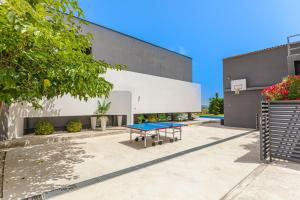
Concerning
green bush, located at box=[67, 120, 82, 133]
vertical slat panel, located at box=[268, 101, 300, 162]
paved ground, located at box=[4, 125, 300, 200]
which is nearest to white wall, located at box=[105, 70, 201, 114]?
green bush, located at box=[67, 120, 82, 133]

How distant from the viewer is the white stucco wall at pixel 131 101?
834cm

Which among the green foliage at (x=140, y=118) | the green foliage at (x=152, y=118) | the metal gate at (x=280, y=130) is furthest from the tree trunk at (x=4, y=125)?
the metal gate at (x=280, y=130)

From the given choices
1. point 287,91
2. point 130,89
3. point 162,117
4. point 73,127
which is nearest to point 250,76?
point 162,117

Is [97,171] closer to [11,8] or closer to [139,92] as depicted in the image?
[11,8]

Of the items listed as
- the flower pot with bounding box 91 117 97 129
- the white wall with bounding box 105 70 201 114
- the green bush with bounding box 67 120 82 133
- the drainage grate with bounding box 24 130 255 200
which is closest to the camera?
the drainage grate with bounding box 24 130 255 200

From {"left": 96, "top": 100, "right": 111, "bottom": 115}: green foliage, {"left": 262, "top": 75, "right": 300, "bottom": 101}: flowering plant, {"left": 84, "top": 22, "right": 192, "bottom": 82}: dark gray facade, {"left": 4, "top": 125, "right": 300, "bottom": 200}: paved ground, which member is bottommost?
{"left": 4, "top": 125, "right": 300, "bottom": 200}: paved ground

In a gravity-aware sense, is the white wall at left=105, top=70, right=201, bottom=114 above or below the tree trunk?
above

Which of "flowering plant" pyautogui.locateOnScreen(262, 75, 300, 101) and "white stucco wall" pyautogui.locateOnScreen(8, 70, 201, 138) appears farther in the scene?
A: "white stucco wall" pyautogui.locateOnScreen(8, 70, 201, 138)

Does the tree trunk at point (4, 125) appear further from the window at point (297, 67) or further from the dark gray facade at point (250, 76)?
the dark gray facade at point (250, 76)

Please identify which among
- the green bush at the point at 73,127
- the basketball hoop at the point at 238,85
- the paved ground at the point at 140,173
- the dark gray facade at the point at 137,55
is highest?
the dark gray facade at the point at 137,55

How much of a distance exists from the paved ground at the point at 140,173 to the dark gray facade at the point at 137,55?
9.17 meters

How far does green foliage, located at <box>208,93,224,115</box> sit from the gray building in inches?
593

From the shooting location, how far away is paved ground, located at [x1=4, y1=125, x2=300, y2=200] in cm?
320

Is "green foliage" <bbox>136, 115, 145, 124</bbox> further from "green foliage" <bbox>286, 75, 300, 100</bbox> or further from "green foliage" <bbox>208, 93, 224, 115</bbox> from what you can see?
"green foliage" <bbox>208, 93, 224, 115</bbox>
